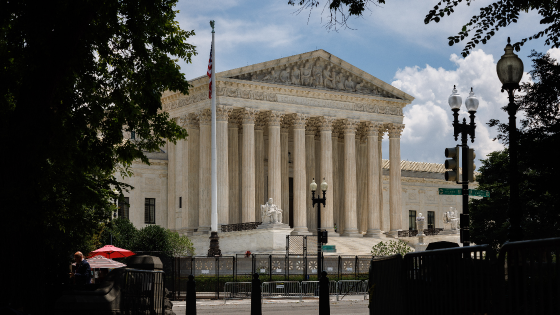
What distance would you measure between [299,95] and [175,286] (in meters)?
35.1

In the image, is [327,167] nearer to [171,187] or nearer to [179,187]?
[179,187]

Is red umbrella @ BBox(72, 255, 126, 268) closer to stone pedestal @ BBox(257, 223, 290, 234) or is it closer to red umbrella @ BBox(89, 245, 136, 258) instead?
red umbrella @ BBox(89, 245, 136, 258)

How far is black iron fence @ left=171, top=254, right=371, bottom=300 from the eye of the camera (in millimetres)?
38156

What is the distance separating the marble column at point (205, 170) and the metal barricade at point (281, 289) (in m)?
25.6

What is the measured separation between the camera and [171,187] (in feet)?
222

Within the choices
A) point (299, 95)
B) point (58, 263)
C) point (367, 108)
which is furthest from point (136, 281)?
point (367, 108)

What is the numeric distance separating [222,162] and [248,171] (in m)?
2.48

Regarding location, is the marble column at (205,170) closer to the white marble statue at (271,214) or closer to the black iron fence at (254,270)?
the white marble statue at (271,214)

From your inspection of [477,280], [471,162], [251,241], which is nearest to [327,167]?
[251,241]

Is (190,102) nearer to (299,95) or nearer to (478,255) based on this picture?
(299,95)

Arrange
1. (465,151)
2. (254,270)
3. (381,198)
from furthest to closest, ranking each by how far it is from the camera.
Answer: (381,198) → (254,270) → (465,151)

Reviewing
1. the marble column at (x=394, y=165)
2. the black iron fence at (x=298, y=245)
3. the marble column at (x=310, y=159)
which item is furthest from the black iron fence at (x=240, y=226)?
the marble column at (x=394, y=165)

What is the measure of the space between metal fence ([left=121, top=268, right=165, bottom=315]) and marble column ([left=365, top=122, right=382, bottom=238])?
5587 centimetres

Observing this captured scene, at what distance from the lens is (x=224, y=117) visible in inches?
2432
